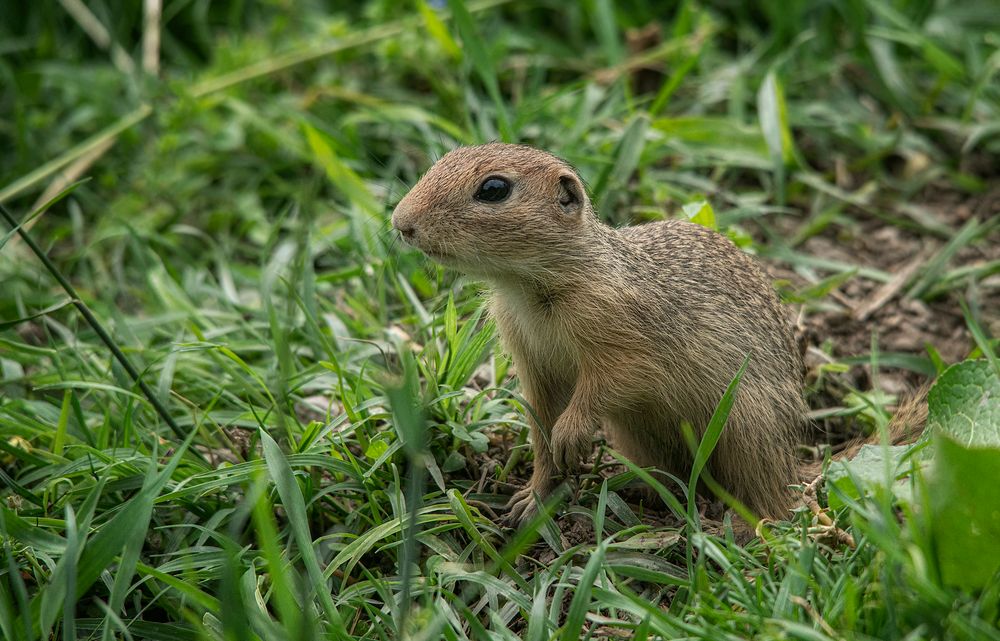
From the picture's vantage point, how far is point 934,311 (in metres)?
4.98

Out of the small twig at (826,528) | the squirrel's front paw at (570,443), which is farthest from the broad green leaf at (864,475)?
Result: the squirrel's front paw at (570,443)

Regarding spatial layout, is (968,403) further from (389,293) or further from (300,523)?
(389,293)

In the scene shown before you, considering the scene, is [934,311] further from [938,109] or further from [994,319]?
[938,109]

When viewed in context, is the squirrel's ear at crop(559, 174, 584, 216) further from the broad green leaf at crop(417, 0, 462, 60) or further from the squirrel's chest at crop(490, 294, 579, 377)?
the broad green leaf at crop(417, 0, 462, 60)

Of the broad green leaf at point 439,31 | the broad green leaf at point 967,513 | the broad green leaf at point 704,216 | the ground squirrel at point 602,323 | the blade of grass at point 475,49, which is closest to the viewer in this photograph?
the broad green leaf at point 967,513

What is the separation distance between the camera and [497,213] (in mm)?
3484

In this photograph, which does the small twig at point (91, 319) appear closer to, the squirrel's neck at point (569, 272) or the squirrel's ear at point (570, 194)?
the squirrel's neck at point (569, 272)

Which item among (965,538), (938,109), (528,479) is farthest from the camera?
(938,109)

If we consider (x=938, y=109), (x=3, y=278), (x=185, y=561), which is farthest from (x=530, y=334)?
(x=938, y=109)

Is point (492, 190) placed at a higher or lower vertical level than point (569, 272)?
higher

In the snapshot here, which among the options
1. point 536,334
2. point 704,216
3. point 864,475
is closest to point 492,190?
point 536,334

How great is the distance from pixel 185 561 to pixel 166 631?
0.78 ft

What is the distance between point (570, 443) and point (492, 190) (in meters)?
0.87

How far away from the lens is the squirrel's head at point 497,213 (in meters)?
3.42
